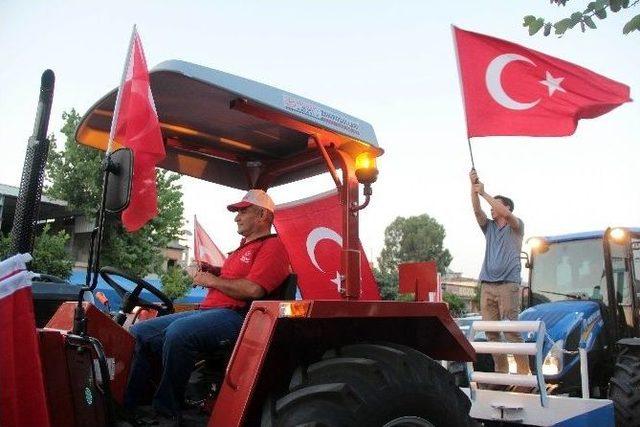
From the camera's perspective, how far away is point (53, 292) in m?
4.76

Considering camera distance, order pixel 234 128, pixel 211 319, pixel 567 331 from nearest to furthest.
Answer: pixel 211 319 < pixel 234 128 < pixel 567 331

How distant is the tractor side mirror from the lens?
6.71 feet

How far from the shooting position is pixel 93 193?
17.2m

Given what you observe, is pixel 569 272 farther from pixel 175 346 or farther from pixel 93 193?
pixel 93 193

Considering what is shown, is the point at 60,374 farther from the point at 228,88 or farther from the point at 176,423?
the point at 228,88

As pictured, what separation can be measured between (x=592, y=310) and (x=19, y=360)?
5.52 meters

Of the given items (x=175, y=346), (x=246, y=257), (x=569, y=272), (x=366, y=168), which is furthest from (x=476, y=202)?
(x=175, y=346)

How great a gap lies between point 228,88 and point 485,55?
3.53 m

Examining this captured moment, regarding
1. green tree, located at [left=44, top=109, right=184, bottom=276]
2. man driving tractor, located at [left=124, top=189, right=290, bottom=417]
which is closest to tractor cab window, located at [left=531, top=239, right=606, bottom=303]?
man driving tractor, located at [left=124, top=189, right=290, bottom=417]

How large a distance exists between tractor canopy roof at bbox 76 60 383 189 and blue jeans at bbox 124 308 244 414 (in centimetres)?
104

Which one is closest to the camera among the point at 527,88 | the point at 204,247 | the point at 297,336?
the point at 297,336

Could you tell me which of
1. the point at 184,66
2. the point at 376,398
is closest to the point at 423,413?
the point at 376,398

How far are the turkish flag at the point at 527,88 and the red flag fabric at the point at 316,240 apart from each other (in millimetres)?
1715

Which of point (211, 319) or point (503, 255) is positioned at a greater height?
point (503, 255)
